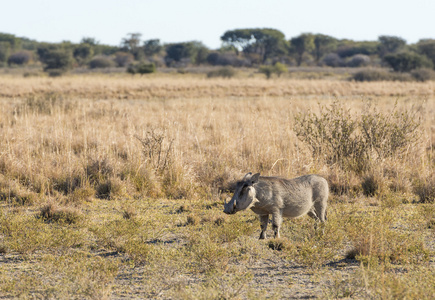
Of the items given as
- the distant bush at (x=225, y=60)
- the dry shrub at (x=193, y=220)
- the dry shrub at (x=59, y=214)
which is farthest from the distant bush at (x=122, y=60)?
the dry shrub at (x=193, y=220)

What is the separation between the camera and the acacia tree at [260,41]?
3669 inches

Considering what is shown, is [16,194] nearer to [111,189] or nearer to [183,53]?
[111,189]

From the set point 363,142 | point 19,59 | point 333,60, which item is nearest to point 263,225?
point 363,142

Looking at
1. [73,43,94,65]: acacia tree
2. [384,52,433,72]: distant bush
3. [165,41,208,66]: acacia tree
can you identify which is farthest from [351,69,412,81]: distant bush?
[165,41,208,66]: acacia tree

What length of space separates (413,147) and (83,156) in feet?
20.9

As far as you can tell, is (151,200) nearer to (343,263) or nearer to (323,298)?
(343,263)

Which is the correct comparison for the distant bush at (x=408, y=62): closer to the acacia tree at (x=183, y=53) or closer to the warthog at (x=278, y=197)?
the acacia tree at (x=183, y=53)

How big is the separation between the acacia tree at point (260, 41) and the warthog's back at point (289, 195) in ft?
291

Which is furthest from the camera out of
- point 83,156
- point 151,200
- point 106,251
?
point 83,156

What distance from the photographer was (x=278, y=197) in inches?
218

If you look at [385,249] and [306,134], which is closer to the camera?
[385,249]

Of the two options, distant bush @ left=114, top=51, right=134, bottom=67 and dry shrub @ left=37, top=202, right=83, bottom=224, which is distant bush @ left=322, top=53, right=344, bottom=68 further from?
dry shrub @ left=37, top=202, right=83, bottom=224

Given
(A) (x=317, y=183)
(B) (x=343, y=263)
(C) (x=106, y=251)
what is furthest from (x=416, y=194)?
(C) (x=106, y=251)

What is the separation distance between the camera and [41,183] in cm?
816
